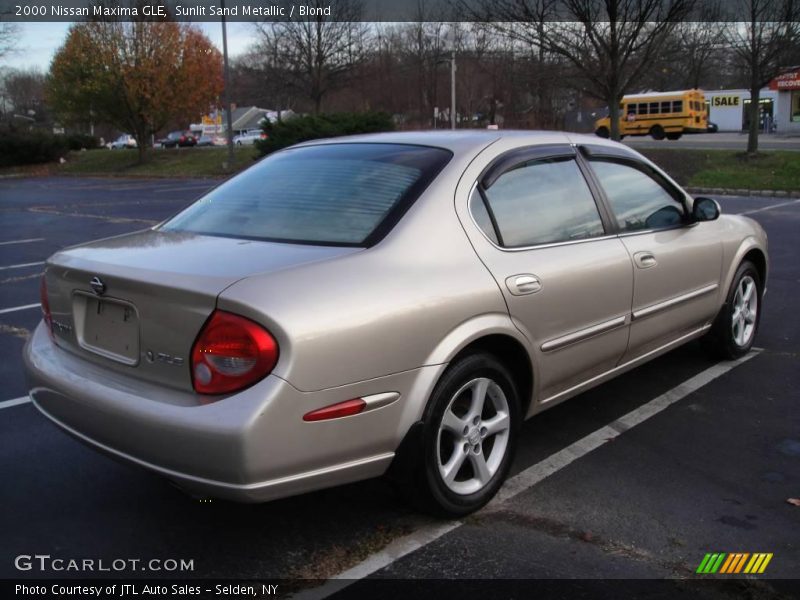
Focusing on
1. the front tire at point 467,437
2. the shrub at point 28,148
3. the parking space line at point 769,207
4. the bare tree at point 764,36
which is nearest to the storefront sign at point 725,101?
the bare tree at point 764,36

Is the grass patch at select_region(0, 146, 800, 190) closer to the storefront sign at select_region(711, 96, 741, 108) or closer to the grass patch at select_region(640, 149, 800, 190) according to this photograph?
the grass patch at select_region(640, 149, 800, 190)

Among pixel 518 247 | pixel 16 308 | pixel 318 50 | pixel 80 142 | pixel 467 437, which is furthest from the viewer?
pixel 80 142

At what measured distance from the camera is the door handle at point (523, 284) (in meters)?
3.33

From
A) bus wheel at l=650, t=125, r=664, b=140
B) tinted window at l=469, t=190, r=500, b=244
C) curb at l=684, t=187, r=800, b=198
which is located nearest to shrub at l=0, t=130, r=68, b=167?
bus wheel at l=650, t=125, r=664, b=140

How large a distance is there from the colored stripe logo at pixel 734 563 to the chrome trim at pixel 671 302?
4.80 ft

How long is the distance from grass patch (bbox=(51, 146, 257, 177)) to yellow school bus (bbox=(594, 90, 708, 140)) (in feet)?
Result: 64.0

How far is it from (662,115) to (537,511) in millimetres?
41992

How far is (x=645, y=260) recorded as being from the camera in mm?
4176

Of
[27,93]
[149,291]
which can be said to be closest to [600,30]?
[149,291]

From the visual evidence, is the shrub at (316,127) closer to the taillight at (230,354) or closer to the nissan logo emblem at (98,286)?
the nissan logo emblem at (98,286)

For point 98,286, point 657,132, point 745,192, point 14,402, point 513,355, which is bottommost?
point 14,402

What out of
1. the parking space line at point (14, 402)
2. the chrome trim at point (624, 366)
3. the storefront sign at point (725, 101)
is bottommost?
the parking space line at point (14, 402)

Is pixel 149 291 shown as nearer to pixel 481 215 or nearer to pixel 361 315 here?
pixel 361 315

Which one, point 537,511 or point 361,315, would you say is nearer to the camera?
point 361,315
